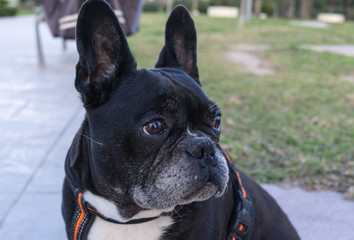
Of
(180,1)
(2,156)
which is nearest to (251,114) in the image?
(2,156)

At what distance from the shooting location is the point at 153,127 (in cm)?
206

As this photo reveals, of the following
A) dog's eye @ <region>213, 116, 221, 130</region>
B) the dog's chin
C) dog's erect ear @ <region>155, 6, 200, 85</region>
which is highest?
dog's erect ear @ <region>155, 6, 200, 85</region>

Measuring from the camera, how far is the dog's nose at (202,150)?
80.5 inches

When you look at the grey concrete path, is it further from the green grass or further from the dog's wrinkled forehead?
the dog's wrinkled forehead

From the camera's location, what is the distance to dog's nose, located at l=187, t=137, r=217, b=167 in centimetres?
204

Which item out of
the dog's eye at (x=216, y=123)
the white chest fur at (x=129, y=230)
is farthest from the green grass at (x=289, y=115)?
the white chest fur at (x=129, y=230)

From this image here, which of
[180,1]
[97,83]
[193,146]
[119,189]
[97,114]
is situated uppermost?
[97,83]

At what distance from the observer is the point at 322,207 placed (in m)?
3.60

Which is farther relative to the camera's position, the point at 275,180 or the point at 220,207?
the point at 275,180

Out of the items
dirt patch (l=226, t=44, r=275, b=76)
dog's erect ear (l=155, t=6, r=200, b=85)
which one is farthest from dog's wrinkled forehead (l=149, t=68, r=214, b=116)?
dirt patch (l=226, t=44, r=275, b=76)

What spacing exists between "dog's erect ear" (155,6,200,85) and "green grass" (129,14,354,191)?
59.0 inches

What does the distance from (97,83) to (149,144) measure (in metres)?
0.44

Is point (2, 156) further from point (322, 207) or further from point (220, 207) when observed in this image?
point (322, 207)

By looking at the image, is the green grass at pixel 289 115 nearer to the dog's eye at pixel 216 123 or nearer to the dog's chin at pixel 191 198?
the dog's eye at pixel 216 123
